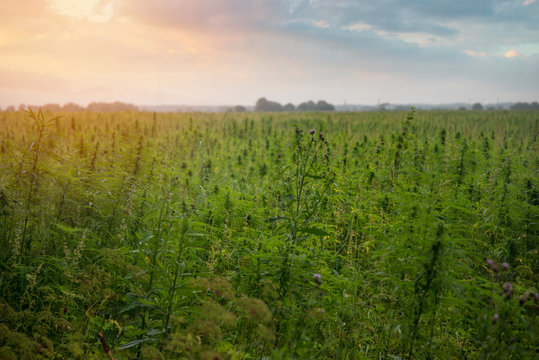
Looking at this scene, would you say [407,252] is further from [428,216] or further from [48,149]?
[48,149]

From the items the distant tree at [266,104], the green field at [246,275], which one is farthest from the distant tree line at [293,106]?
the green field at [246,275]

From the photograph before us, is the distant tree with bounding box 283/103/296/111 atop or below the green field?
atop

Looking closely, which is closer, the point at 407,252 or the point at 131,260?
the point at 407,252

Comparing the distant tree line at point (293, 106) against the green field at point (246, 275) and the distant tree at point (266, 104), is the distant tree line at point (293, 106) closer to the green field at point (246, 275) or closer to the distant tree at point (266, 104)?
the distant tree at point (266, 104)

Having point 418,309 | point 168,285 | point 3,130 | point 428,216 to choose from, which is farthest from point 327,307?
point 3,130

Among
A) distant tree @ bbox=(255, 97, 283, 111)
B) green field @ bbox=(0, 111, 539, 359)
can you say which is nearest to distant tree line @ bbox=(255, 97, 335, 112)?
distant tree @ bbox=(255, 97, 283, 111)

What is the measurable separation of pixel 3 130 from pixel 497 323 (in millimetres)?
17819

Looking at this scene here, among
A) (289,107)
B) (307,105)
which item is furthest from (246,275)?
(307,105)

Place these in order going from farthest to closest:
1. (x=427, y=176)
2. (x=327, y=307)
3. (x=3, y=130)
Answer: (x=3, y=130), (x=327, y=307), (x=427, y=176)

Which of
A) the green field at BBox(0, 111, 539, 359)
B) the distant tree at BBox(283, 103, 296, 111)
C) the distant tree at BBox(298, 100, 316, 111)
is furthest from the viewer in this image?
the distant tree at BBox(298, 100, 316, 111)

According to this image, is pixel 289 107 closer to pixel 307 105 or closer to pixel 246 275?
pixel 307 105

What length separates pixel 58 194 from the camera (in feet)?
14.6

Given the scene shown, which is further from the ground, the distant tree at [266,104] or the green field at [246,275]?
the distant tree at [266,104]

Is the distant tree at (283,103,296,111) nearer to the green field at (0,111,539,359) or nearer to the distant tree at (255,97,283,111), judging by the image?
the distant tree at (255,97,283,111)
